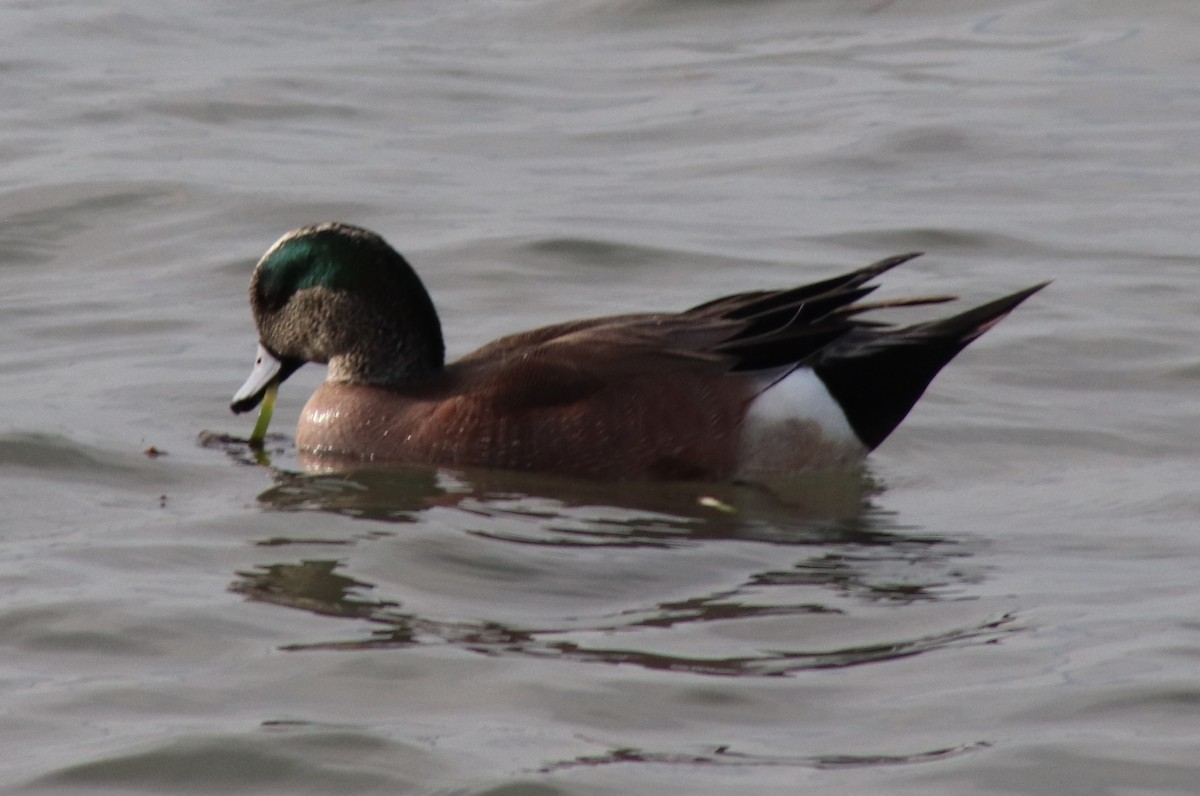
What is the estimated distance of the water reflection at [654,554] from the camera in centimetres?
540

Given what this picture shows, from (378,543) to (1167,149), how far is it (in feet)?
21.2

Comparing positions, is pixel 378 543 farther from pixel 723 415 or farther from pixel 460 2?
pixel 460 2

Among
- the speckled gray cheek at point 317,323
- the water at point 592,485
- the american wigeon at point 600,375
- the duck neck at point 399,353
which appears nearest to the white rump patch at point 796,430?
the american wigeon at point 600,375

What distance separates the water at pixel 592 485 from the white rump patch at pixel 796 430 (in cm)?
15

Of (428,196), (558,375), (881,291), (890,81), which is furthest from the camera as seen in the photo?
(890,81)

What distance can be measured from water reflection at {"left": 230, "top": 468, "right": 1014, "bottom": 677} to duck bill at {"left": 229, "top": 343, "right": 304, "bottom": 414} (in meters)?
0.52

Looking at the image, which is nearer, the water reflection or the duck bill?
the water reflection

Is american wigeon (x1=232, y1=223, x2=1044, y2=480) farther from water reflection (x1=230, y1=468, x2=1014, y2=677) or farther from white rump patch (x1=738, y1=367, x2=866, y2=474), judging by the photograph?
water reflection (x1=230, y1=468, x2=1014, y2=677)

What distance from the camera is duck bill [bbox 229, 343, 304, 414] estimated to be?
7.74 metres

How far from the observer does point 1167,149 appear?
11695 millimetres

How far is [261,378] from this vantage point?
7781 millimetres

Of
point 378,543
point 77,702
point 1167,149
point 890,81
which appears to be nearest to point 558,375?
point 378,543

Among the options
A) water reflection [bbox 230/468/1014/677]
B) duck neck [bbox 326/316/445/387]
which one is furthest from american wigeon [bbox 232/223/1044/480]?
water reflection [bbox 230/468/1014/677]

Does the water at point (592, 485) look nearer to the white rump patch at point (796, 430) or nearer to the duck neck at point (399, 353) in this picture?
the white rump patch at point (796, 430)
